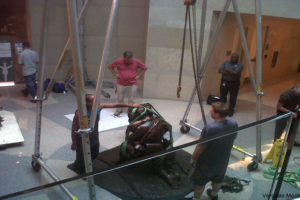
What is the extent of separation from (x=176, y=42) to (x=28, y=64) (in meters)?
4.14

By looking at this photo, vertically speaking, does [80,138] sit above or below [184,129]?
above

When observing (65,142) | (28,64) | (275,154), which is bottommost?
(65,142)

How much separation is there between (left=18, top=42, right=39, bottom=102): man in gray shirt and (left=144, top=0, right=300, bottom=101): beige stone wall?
3184 mm

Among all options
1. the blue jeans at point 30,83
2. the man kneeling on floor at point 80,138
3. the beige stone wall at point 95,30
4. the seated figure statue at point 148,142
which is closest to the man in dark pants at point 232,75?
the beige stone wall at point 95,30

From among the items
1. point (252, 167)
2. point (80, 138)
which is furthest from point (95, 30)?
point (252, 167)

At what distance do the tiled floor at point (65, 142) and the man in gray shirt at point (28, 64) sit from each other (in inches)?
19.9

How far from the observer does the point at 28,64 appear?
764 cm

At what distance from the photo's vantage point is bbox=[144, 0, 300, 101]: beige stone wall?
7781 mm

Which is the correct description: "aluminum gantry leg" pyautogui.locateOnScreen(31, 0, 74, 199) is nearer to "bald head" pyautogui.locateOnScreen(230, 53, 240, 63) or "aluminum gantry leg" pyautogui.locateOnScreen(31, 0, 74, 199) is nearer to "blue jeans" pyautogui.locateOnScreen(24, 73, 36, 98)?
"blue jeans" pyautogui.locateOnScreen(24, 73, 36, 98)

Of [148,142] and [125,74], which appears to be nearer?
[148,142]

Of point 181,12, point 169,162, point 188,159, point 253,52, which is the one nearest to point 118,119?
point 169,162

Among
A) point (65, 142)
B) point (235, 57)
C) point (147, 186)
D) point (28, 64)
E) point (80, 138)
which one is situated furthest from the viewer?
point (28, 64)

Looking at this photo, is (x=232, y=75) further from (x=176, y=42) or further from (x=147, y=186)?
(x=147, y=186)

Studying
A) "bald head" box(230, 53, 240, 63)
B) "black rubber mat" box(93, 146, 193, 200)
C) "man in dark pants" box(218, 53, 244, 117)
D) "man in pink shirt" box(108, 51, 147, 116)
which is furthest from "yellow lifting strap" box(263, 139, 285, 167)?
"man in pink shirt" box(108, 51, 147, 116)
